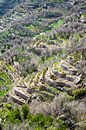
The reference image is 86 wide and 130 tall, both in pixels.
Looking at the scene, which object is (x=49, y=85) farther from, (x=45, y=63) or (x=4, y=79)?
(x=4, y=79)

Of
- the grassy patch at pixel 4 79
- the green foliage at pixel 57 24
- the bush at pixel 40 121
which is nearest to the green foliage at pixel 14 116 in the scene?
the bush at pixel 40 121

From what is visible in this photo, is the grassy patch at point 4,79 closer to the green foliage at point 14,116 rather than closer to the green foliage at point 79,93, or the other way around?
the green foliage at point 79,93

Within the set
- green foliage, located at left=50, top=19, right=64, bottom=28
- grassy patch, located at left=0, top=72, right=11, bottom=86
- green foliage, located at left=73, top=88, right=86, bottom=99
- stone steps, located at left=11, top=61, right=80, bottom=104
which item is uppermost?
green foliage, located at left=73, top=88, right=86, bottom=99

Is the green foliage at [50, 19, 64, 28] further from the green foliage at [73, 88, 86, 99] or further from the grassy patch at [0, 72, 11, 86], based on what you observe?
the green foliage at [73, 88, 86, 99]

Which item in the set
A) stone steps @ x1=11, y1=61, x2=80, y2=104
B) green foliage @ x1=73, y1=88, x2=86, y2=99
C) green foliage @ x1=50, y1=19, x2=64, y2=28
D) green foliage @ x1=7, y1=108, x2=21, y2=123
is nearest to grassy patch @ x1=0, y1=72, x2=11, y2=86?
stone steps @ x1=11, y1=61, x2=80, y2=104

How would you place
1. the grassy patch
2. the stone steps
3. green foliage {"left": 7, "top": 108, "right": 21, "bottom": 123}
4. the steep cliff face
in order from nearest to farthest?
green foliage {"left": 7, "top": 108, "right": 21, "bottom": 123} → the stone steps → the grassy patch → the steep cliff face

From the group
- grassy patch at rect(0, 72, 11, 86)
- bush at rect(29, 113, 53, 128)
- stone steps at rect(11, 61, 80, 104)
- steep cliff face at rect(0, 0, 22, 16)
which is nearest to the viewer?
bush at rect(29, 113, 53, 128)

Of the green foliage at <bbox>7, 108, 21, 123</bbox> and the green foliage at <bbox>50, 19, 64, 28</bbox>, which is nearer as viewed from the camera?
the green foliage at <bbox>7, 108, 21, 123</bbox>

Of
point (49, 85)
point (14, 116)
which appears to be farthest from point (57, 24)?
point (14, 116)

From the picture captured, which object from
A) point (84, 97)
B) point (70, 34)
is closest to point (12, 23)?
point (70, 34)
